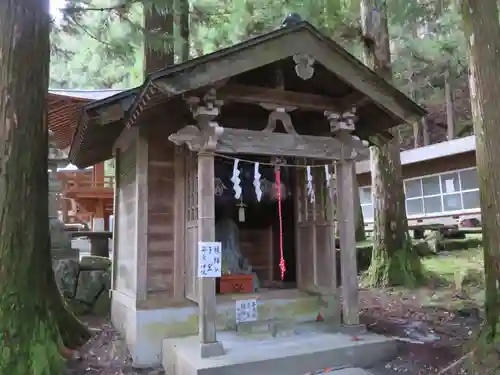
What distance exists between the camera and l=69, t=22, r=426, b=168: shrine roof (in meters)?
5.34

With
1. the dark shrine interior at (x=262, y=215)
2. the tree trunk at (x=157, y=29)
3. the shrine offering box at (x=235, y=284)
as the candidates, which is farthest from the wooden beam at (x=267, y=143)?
the tree trunk at (x=157, y=29)

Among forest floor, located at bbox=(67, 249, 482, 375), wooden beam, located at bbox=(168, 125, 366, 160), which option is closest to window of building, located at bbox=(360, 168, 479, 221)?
forest floor, located at bbox=(67, 249, 482, 375)

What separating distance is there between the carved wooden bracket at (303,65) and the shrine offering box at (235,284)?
3268 millimetres

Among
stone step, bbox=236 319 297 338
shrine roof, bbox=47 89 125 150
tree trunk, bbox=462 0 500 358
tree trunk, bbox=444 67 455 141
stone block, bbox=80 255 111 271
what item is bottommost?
stone step, bbox=236 319 297 338

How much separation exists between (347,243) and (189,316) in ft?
8.24

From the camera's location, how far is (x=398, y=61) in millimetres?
19312

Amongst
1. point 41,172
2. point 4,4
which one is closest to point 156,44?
point 4,4

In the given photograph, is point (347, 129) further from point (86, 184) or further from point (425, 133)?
point (425, 133)

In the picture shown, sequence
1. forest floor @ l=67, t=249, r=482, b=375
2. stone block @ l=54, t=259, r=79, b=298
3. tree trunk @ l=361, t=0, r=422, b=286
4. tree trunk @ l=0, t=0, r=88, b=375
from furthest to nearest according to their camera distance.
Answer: tree trunk @ l=361, t=0, r=422, b=286 → stone block @ l=54, t=259, r=79, b=298 → forest floor @ l=67, t=249, r=482, b=375 → tree trunk @ l=0, t=0, r=88, b=375

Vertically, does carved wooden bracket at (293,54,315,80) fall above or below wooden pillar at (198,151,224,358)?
above

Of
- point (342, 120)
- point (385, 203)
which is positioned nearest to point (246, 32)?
point (385, 203)

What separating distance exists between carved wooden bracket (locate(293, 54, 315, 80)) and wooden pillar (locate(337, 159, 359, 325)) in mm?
1444

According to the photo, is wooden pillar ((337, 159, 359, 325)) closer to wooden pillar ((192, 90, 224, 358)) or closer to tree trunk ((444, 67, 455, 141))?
wooden pillar ((192, 90, 224, 358))

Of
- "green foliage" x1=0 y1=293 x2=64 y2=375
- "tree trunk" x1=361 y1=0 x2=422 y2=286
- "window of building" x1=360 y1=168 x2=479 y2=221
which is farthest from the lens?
"window of building" x1=360 y1=168 x2=479 y2=221
